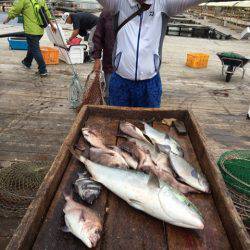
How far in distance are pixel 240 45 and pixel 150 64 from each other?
16.3 m

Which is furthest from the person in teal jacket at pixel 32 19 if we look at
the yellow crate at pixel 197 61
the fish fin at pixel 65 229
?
the fish fin at pixel 65 229

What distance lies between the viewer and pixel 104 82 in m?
5.56

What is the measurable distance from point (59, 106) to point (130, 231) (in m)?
5.30

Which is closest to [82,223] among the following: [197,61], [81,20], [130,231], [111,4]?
[130,231]

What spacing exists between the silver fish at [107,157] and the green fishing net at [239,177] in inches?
53.1

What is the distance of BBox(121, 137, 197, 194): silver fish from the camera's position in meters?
2.12

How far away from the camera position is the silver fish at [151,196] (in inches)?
67.9

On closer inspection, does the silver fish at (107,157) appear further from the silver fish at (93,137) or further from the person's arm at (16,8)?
the person's arm at (16,8)

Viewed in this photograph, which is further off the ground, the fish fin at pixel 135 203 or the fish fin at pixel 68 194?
the fish fin at pixel 135 203

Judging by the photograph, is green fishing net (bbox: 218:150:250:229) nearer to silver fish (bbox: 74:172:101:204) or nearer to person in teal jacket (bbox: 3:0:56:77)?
silver fish (bbox: 74:172:101:204)

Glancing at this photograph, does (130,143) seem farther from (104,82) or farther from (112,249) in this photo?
(104,82)

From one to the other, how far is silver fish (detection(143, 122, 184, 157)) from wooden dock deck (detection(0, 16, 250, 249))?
171cm

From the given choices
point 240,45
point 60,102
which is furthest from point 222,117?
point 240,45

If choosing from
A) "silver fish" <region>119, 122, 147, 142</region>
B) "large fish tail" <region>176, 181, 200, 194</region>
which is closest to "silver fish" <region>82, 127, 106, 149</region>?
"silver fish" <region>119, 122, 147, 142</region>
